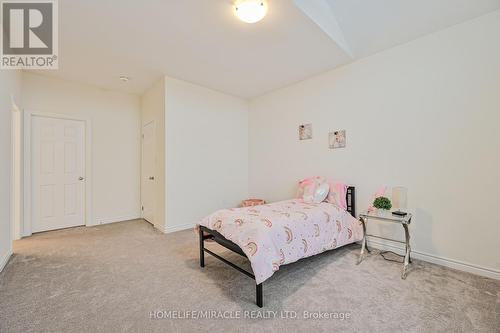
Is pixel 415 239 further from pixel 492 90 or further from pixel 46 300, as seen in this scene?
pixel 46 300

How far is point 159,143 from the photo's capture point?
3768mm

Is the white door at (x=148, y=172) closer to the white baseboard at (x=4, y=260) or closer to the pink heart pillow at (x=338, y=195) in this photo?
the white baseboard at (x=4, y=260)

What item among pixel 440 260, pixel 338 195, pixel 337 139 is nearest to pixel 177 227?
pixel 338 195

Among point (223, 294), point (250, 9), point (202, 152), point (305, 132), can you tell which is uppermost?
point (250, 9)

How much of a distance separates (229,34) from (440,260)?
3.46m

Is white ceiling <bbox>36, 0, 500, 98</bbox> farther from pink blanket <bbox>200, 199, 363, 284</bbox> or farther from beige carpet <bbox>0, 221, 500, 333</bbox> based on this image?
beige carpet <bbox>0, 221, 500, 333</bbox>

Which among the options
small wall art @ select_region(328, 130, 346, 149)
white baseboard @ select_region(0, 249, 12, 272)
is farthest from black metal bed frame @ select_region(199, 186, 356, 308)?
white baseboard @ select_region(0, 249, 12, 272)

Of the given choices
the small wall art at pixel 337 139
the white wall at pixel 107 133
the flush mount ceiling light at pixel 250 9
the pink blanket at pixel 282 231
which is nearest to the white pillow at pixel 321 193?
the pink blanket at pixel 282 231

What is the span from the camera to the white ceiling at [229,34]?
7.04 ft

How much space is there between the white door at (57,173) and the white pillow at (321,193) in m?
4.05

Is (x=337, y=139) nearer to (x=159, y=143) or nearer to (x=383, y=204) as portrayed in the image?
(x=383, y=204)

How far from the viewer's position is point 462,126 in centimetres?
228

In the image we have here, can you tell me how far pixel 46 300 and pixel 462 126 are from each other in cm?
422

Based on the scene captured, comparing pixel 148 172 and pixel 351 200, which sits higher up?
pixel 148 172
